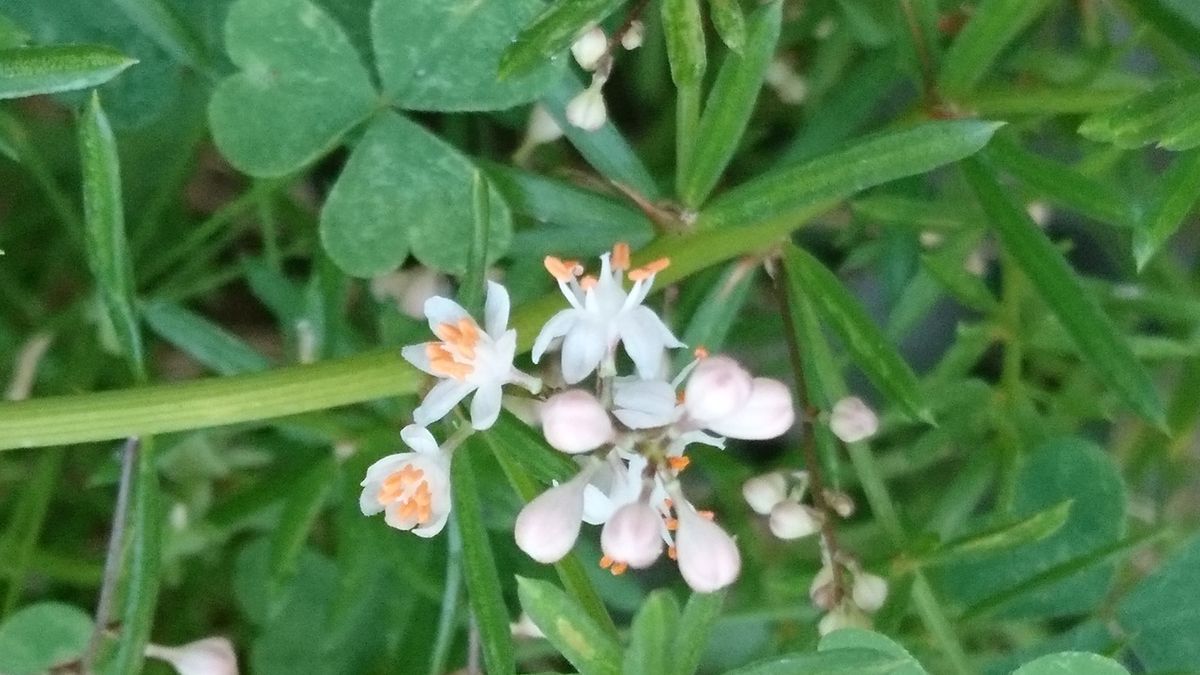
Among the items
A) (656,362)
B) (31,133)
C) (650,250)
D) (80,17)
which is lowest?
(656,362)

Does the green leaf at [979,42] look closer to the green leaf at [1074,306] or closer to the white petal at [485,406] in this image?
the green leaf at [1074,306]

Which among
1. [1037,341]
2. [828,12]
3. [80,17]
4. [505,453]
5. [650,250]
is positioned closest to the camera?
[505,453]

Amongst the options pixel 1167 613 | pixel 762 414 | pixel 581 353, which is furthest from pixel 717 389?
pixel 1167 613

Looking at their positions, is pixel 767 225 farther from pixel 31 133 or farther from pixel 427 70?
pixel 31 133

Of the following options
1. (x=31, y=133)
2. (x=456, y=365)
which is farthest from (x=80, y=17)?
(x=456, y=365)

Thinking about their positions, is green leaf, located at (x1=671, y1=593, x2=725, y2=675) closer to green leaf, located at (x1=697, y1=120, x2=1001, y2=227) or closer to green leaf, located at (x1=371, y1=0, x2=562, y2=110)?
green leaf, located at (x1=697, y1=120, x2=1001, y2=227)

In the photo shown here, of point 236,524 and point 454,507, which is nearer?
point 454,507

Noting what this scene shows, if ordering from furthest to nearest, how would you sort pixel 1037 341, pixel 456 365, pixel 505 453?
pixel 1037 341 < pixel 505 453 < pixel 456 365
